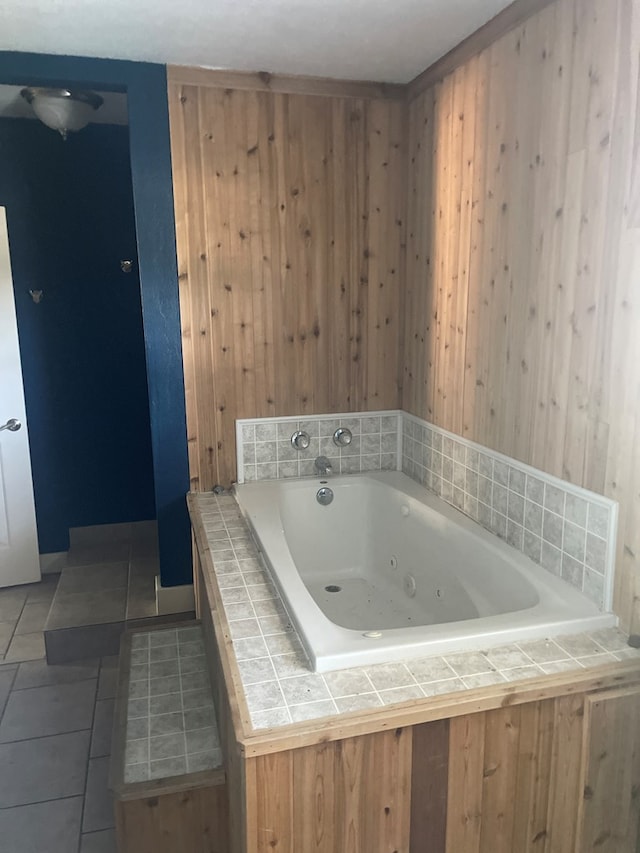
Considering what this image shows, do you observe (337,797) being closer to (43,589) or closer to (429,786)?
(429,786)

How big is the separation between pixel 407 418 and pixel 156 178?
4.96 ft

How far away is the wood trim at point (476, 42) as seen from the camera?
2.06 metres

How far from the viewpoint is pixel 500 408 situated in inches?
92.2

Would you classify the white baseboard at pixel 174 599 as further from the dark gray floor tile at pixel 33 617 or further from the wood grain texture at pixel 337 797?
the wood grain texture at pixel 337 797

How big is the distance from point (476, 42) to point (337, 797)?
92.4 inches

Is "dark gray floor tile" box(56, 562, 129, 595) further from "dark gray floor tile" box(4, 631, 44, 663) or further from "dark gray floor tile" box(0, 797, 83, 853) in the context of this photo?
"dark gray floor tile" box(0, 797, 83, 853)

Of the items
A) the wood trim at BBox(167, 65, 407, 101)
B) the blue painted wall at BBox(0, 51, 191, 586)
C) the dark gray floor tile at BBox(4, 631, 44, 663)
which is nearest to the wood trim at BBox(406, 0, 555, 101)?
the wood trim at BBox(167, 65, 407, 101)

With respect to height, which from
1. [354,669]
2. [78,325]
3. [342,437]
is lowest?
[354,669]

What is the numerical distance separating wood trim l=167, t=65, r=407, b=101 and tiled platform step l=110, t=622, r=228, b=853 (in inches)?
90.2

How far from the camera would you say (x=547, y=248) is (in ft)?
6.62

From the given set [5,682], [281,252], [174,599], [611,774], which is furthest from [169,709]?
[281,252]

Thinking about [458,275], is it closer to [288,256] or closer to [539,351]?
[539,351]

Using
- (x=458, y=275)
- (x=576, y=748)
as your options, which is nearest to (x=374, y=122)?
(x=458, y=275)

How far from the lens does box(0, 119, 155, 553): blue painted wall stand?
3.60 m
